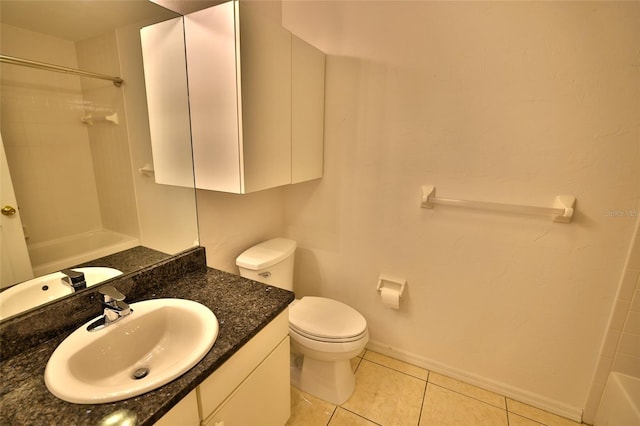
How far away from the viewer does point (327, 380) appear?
165 cm

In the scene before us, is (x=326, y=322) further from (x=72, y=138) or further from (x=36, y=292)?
(x=72, y=138)

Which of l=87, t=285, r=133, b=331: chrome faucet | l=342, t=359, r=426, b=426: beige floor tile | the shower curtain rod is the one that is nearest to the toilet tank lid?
l=87, t=285, r=133, b=331: chrome faucet

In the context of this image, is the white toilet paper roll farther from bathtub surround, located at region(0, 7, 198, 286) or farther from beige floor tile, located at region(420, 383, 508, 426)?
A: bathtub surround, located at region(0, 7, 198, 286)

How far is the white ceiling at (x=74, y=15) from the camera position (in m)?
0.85

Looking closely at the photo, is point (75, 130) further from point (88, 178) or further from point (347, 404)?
point (347, 404)

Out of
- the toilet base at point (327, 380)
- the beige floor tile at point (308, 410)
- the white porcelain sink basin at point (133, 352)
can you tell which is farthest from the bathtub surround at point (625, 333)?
the white porcelain sink basin at point (133, 352)

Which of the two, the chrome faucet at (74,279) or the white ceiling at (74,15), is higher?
the white ceiling at (74,15)

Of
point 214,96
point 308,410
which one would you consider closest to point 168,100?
point 214,96

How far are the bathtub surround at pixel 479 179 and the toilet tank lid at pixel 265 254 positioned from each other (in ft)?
0.36

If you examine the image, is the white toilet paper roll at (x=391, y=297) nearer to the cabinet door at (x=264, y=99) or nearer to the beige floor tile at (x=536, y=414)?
the beige floor tile at (x=536, y=414)

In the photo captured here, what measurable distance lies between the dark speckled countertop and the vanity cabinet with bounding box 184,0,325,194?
1.41 feet

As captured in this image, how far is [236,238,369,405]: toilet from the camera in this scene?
1.52 meters

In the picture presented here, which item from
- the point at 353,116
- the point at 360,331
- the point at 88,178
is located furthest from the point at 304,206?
the point at 88,178

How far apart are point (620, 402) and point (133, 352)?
6.66 ft
